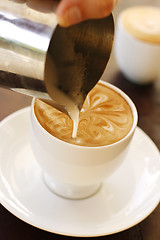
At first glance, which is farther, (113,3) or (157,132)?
(157,132)

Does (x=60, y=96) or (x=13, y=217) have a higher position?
(x=60, y=96)

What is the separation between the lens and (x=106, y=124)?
0.92 m

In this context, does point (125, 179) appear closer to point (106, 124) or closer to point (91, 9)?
point (106, 124)

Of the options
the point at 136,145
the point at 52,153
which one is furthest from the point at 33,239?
the point at 136,145

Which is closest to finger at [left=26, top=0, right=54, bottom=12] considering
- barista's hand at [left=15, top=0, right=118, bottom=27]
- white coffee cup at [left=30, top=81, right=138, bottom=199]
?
barista's hand at [left=15, top=0, right=118, bottom=27]

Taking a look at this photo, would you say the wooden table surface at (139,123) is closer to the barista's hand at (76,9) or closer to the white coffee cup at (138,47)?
the white coffee cup at (138,47)

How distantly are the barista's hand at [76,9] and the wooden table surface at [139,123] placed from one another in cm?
47

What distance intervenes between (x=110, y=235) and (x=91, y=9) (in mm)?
507

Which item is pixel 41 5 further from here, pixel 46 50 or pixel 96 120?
pixel 96 120

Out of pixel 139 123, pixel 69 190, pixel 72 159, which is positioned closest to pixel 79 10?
pixel 72 159

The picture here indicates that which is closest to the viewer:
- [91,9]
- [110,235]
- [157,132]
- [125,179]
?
[91,9]

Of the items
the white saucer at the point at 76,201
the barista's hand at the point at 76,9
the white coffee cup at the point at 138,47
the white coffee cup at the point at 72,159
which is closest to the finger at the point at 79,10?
the barista's hand at the point at 76,9

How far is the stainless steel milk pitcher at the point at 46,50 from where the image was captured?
615 millimetres

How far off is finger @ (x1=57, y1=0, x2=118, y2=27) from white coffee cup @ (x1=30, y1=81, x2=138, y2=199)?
0.28 metres
